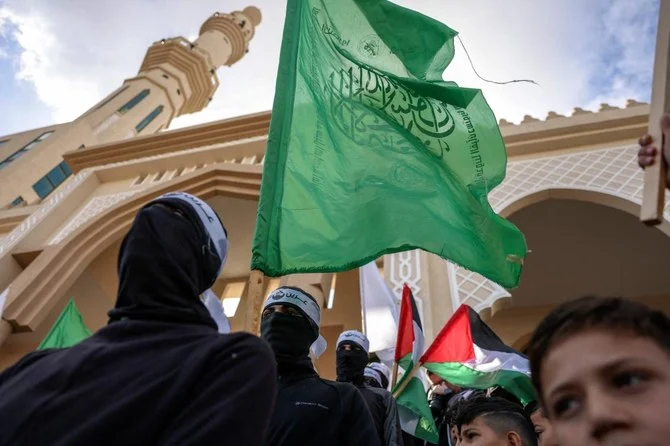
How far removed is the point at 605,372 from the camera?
80 centimetres

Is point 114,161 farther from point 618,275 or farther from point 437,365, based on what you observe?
point 618,275

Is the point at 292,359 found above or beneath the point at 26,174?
beneath

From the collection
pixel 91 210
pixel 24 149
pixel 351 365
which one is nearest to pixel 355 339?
pixel 351 365

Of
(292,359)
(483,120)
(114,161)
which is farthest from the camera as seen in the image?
(114,161)

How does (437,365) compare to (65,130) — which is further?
(65,130)

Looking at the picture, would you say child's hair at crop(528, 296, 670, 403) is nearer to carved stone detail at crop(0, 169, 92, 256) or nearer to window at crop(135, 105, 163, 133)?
carved stone detail at crop(0, 169, 92, 256)

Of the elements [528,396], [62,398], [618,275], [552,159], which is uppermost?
[552,159]

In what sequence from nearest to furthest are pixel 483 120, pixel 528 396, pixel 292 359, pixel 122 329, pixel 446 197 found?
pixel 122 329
pixel 292 359
pixel 446 197
pixel 483 120
pixel 528 396

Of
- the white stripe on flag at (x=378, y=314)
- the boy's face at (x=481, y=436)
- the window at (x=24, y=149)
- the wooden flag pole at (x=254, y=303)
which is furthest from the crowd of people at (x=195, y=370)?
the window at (x=24, y=149)

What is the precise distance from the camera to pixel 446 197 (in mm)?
2203

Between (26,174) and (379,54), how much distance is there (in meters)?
9.77

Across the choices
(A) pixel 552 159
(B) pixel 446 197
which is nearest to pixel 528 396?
(B) pixel 446 197

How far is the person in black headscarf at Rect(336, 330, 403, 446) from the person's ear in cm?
50

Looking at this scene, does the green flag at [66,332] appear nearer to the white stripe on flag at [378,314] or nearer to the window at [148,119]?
the white stripe on flag at [378,314]
